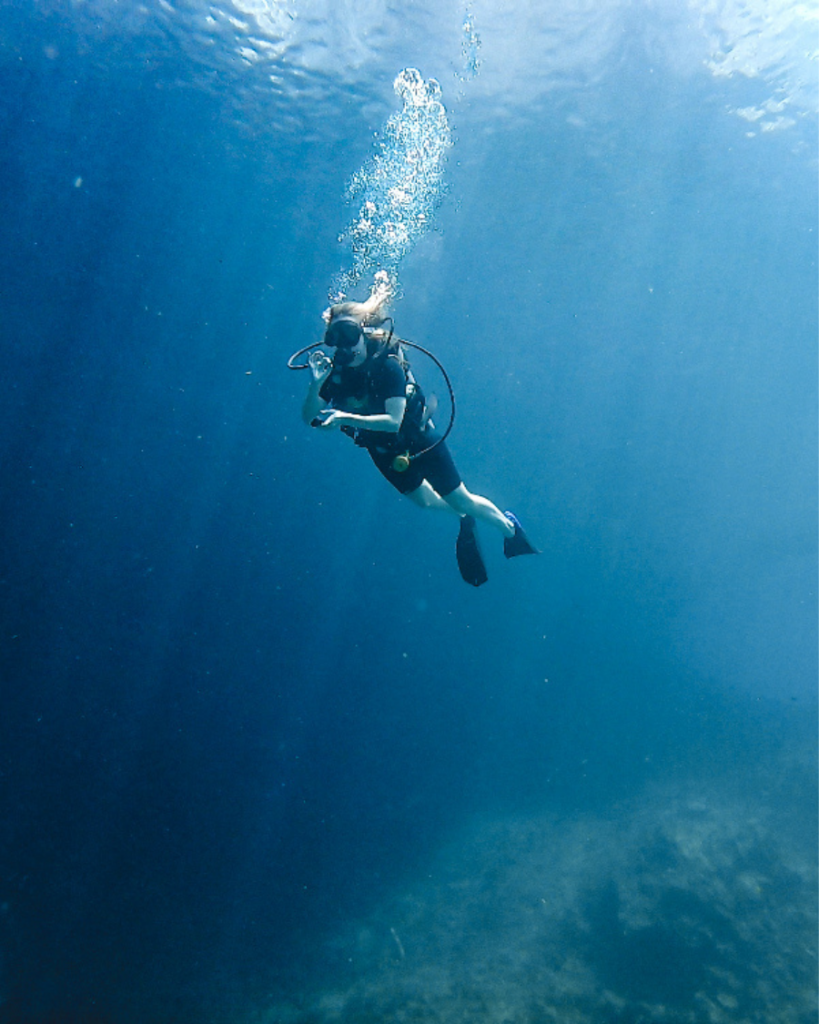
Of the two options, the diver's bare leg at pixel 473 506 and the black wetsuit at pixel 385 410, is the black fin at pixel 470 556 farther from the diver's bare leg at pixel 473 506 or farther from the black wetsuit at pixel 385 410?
the black wetsuit at pixel 385 410

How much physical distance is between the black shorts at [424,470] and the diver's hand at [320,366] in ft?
2.90

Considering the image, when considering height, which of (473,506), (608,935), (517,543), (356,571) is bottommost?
(356,571)

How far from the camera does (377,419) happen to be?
3459 millimetres

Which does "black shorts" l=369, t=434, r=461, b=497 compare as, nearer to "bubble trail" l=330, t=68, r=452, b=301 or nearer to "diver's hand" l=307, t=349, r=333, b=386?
"diver's hand" l=307, t=349, r=333, b=386

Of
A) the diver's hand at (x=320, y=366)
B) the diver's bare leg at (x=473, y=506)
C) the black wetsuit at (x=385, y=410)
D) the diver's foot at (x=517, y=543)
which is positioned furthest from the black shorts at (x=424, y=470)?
the diver's foot at (x=517, y=543)

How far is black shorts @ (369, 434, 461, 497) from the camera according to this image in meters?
4.39

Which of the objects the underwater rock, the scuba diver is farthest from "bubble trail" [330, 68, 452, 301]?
the underwater rock

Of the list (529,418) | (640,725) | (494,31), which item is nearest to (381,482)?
(529,418)

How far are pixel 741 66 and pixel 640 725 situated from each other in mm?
22389

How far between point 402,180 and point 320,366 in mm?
15839

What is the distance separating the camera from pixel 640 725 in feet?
76.5

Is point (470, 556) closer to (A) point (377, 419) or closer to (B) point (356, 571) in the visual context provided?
(A) point (377, 419)

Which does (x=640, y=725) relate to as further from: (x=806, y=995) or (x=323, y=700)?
(x=806, y=995)

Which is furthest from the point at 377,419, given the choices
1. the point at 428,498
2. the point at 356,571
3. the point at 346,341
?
the point at 356,571
